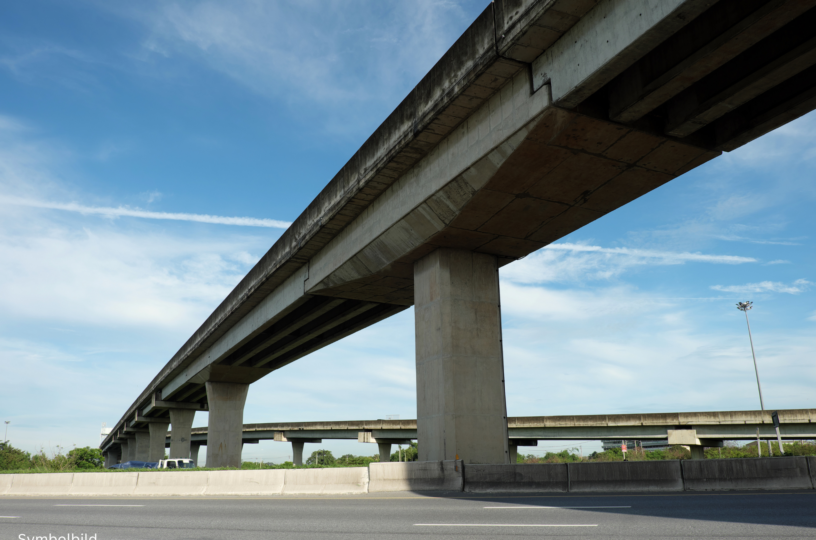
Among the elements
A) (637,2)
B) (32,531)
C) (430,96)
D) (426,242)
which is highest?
(430,96)

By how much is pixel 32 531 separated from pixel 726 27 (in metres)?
12.9

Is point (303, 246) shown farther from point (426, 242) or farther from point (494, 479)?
point (494, 479)

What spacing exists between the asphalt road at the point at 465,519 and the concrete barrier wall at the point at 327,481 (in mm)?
3389

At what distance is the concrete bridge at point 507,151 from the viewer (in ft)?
33.2

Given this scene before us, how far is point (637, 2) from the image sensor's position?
9641 mm

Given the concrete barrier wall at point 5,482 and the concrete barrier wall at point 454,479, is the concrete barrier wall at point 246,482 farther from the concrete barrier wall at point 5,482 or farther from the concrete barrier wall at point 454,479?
the concrete barrier wall at point 5,482

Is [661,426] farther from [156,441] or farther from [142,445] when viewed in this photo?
[142,445]

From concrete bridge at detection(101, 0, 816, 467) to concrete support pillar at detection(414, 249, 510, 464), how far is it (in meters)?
0.05

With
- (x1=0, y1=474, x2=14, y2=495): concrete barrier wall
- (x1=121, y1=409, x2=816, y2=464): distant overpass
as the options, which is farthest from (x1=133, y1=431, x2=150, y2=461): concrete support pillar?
(x1=0, y1=474, x2=14, y2=495): concrete barrier wall

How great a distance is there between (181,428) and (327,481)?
143ft

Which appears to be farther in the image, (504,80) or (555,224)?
(555,224)

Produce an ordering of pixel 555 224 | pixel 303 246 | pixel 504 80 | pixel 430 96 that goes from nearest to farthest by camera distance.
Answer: pixel 504 80, pixel 430 96, pixel 555 224, pixel 303 246

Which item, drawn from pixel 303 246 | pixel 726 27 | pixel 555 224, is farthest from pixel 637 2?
pixel 303 246

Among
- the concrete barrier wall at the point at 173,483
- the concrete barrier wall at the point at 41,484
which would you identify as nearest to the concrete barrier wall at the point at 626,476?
the concrete barrier wall at the point at 173,483
